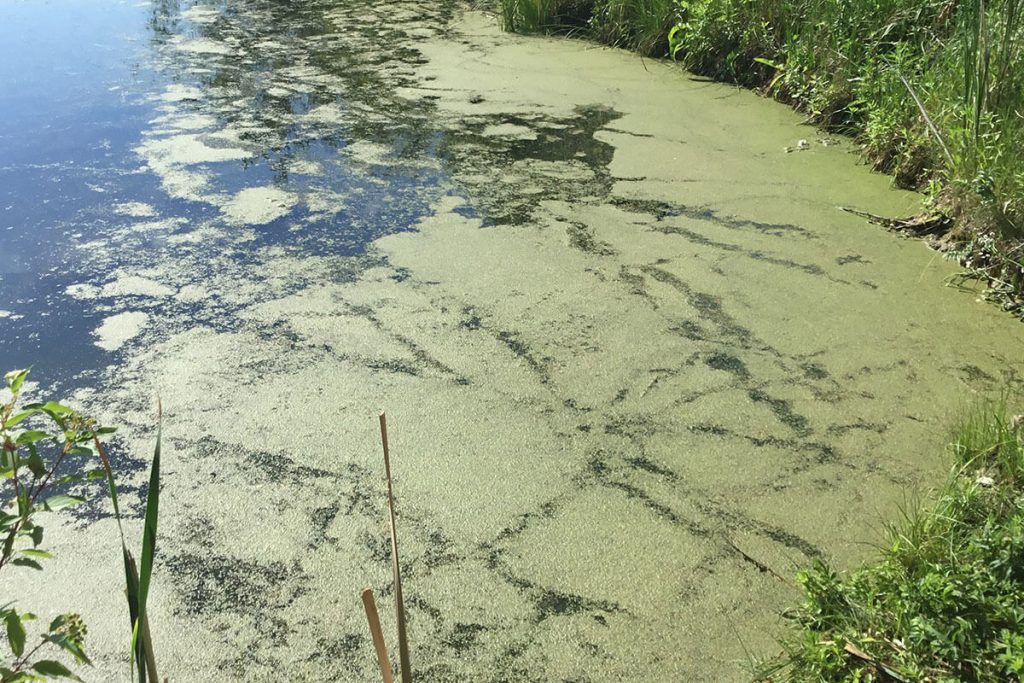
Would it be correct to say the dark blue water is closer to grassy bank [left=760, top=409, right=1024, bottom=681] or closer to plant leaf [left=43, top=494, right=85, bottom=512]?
plant leaf [left=43, top=494, right=85, bottom=512]

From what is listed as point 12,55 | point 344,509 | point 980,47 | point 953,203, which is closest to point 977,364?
point 953,203

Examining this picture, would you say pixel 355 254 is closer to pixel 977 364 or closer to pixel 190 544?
pixel 190 544

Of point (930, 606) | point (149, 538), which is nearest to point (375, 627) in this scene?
point (149, 538)

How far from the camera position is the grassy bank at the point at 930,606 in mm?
1143

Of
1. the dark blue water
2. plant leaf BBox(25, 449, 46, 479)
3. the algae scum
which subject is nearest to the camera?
plant leaf BBox(25, 449, 46, 479)

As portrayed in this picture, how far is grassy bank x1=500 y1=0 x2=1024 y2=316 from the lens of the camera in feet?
7.73

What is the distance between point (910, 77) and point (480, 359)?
1.85 metres

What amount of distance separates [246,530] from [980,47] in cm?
238

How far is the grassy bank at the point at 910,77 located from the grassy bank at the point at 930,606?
3.36ft

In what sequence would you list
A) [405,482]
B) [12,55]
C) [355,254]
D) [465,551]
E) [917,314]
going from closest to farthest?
[465,551], [405,482], [917,314], [355,254], [12,55]

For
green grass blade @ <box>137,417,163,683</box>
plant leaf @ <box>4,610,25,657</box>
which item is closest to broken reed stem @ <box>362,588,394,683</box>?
green grass blade @ <box>137,417,163,683</box>

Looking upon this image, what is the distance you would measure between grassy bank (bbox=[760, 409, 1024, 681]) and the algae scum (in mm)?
87

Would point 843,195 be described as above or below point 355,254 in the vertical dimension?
above

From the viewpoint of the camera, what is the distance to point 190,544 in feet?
4.93
